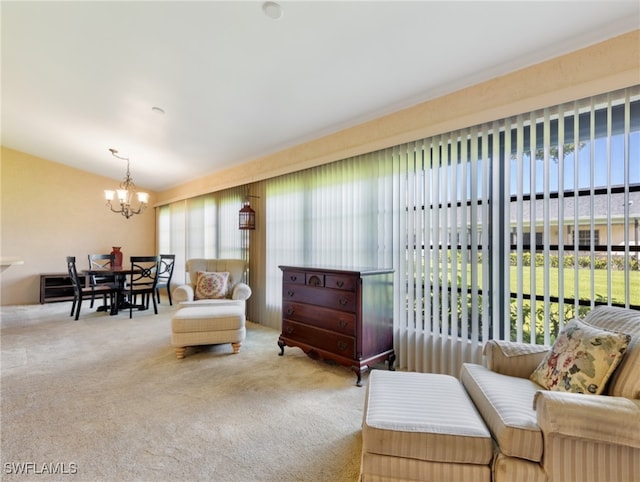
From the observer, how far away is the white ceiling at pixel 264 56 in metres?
1.94

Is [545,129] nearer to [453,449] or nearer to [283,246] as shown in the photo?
[453,449]

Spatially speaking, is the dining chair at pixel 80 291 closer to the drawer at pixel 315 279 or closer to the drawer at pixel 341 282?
the drawer at pixel 315 279

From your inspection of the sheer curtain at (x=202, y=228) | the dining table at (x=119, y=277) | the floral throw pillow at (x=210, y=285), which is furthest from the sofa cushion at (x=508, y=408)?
the dining table at (x=119, y=277)

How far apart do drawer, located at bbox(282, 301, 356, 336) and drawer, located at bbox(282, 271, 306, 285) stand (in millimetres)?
234

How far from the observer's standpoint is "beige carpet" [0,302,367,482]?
1.66 meters

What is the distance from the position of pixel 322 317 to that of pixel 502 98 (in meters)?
2.34

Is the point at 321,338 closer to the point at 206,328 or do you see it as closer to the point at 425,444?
the point at 206,328

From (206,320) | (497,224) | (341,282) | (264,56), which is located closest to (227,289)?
(206,320)

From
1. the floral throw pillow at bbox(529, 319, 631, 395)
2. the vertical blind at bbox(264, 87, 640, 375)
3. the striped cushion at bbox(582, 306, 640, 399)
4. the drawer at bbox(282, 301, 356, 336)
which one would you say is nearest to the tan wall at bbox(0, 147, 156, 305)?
the drawer at bbox(282, 301, 356, 336)

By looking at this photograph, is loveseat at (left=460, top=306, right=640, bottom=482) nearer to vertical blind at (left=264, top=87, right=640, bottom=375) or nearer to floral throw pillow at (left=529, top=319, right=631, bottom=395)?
floral throw pillow at (left=529, top=319, right=631, bottom=395)

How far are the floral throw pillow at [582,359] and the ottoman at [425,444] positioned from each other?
48cm

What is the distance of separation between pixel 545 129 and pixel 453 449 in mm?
2118

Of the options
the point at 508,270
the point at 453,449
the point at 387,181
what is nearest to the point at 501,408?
the point at 453,449

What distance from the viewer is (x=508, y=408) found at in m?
1.38
